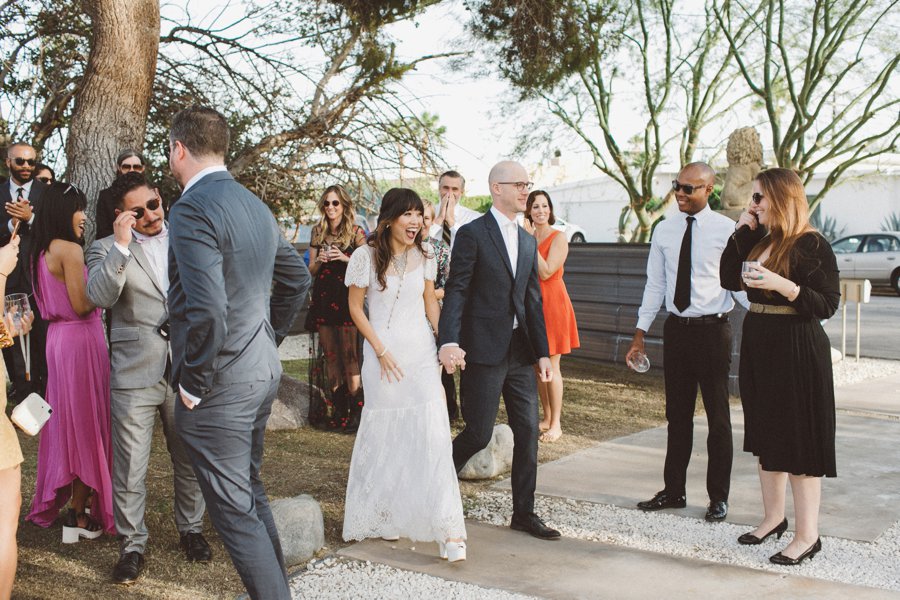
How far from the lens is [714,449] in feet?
17.4

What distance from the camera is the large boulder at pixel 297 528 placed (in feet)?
14.5

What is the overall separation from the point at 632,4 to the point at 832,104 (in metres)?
5.26

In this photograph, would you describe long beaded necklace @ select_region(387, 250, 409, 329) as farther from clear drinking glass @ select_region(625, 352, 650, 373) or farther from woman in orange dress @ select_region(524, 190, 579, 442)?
woman in orange dress @ select_region(524, 190, 579, 442)

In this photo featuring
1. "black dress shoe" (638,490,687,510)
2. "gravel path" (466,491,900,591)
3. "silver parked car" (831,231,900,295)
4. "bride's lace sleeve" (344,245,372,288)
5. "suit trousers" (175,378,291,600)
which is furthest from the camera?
"silver parked car" (831,231,900,295)

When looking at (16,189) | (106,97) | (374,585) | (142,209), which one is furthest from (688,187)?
(16,189)

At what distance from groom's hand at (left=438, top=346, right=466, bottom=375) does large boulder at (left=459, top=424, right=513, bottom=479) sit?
1482 mm

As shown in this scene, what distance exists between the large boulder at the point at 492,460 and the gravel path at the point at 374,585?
1.71 meters

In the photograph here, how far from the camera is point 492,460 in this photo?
613cm

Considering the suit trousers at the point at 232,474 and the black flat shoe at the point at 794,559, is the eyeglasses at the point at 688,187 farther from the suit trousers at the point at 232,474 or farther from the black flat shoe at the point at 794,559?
the suit trousers at the point at 232,474

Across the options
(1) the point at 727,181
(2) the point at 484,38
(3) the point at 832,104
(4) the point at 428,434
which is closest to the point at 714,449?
(4) the point at 428,434

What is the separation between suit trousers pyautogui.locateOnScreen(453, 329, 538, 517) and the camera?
485 centimetres

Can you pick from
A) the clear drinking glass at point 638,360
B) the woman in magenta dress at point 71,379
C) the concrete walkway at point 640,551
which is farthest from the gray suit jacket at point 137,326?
the clear drinking glass at point 638,360

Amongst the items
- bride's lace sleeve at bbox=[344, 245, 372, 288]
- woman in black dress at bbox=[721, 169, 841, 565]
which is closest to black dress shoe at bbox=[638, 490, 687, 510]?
woman in black dress at bbox=[721, 169, 841, 565]

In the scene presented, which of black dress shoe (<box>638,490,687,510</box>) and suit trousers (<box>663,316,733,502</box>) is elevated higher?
suit trousers (<box>663,316,733,502</box>)
